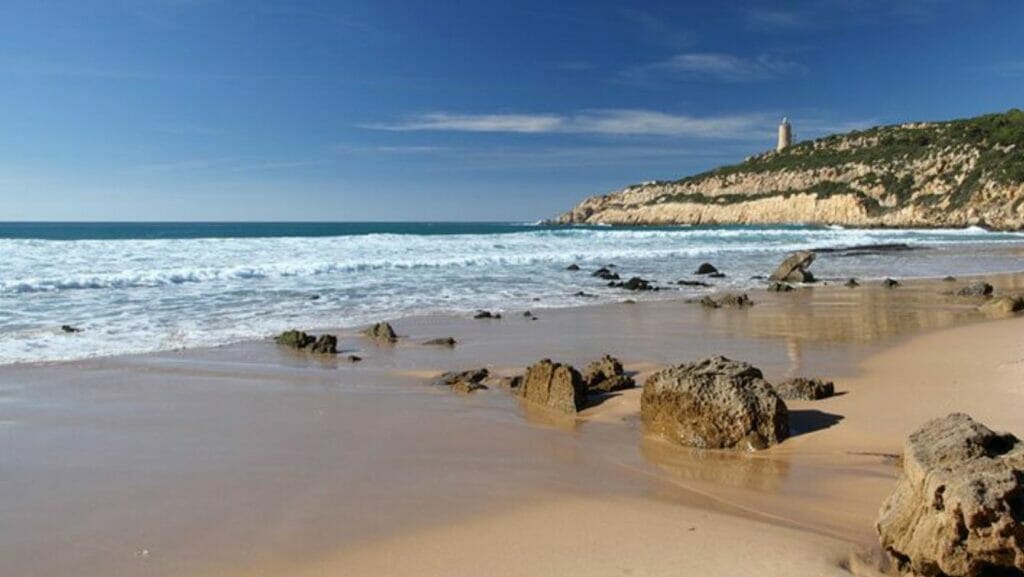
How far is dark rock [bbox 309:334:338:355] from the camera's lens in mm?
9242

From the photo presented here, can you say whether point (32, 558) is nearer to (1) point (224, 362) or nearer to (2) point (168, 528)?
(2) point (168, 528)

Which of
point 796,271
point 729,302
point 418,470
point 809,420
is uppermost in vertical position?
point 796,271

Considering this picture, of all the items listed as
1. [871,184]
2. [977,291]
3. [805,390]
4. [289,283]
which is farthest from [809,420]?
[871,184]

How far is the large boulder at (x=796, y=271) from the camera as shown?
2000 cm

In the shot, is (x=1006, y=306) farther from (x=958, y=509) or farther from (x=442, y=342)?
(x=958, y=509)

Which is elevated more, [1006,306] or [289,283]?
[1006,306]

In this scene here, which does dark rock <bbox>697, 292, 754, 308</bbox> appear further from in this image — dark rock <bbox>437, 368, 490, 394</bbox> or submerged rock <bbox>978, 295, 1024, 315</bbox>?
dark rock <bbox>437, 368, 490, 394</bbox>

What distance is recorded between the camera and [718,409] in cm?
533

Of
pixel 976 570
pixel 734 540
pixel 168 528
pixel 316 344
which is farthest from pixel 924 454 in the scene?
pixel 316 344

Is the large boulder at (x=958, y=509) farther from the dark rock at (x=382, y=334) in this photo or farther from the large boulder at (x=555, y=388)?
the dark rock at (x=382, y=334)

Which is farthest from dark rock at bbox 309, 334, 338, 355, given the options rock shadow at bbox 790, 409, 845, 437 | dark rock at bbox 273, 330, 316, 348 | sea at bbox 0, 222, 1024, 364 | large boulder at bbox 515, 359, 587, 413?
rock shadow at bbox 790, 409, 845, 437

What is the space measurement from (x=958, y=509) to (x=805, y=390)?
12.3 ft

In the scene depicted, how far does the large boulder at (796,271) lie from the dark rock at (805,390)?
14014mm

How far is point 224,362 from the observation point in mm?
8648
